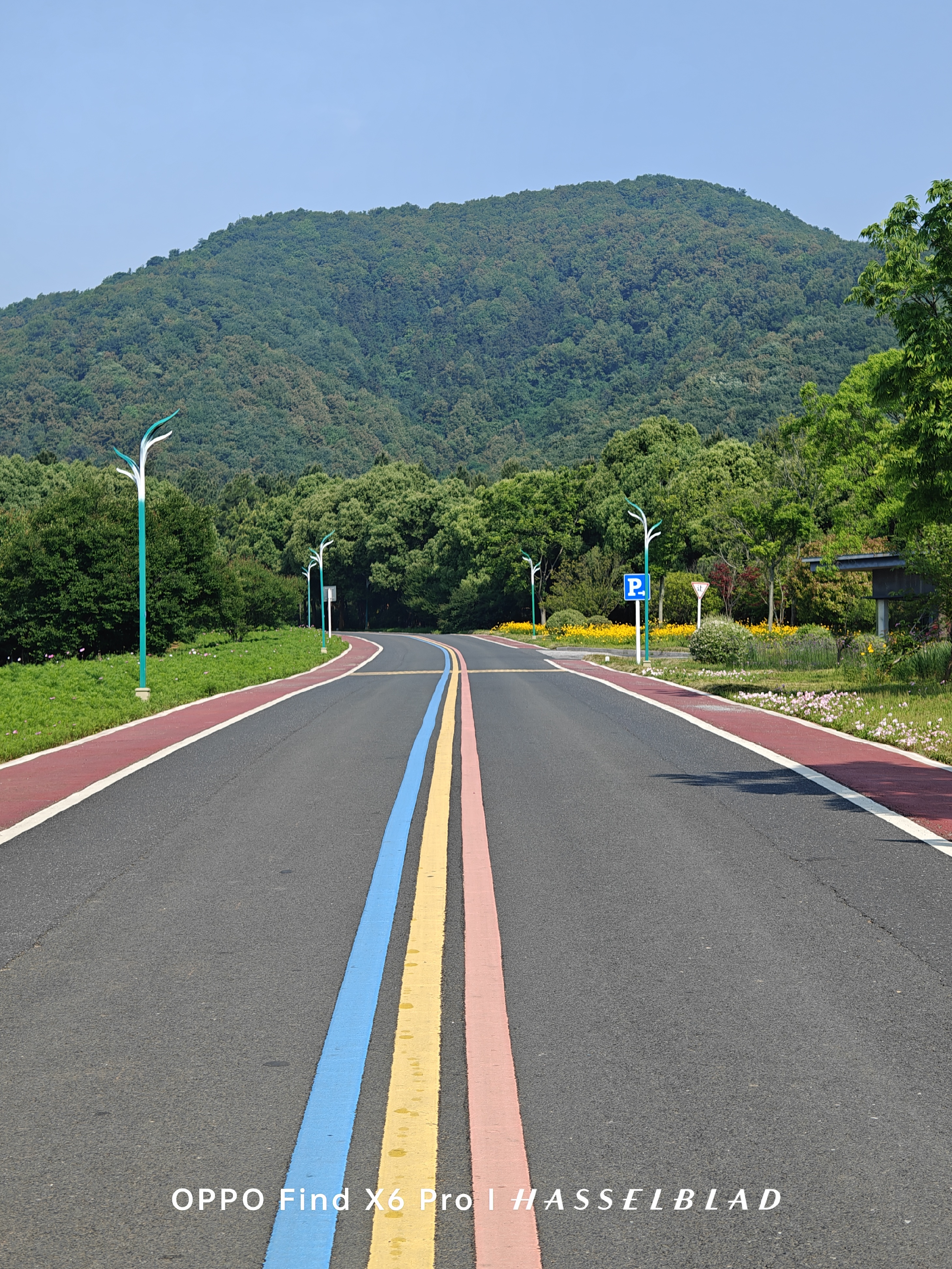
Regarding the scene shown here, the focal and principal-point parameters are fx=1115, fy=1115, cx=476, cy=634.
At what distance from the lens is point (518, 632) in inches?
3354

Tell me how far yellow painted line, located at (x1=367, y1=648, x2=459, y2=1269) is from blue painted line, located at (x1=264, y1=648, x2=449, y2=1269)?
0.11m

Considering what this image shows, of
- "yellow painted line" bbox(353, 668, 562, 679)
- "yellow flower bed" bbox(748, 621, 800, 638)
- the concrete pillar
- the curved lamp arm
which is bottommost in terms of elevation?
"yellow painted line" bbox(353, 668, 562, 679)

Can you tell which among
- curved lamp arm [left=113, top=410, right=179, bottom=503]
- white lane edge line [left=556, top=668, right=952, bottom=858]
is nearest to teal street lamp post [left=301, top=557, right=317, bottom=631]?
curved lamp arm [left=113, top=410, right=179, bottom=503]

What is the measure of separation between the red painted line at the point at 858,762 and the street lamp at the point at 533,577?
57417mm

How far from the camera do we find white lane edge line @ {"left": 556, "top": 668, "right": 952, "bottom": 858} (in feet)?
24.7

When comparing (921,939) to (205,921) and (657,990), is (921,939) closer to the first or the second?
(657,990)

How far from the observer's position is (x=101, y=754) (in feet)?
42.8

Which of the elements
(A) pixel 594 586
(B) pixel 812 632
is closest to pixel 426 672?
(B) pixel 812 632

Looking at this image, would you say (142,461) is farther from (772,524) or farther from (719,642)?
(772,524)

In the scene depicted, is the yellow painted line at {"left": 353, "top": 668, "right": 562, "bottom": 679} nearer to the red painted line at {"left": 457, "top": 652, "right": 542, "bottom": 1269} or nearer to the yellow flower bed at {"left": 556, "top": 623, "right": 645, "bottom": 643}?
the red painted line at {"left": 457, "top": 652, "right": 542, "bottom": 1269}

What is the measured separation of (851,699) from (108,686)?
52.5 feet

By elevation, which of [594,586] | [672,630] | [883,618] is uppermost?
[594,586]

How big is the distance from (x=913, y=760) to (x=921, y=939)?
6634 millimetres

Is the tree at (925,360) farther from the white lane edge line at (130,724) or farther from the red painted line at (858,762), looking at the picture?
the white lane edge line at (130,724)
